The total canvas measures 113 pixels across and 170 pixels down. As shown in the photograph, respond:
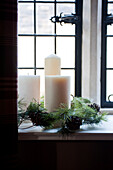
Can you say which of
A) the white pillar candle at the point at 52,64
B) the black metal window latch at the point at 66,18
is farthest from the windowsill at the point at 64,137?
the black metal window latch at the point at 66,18

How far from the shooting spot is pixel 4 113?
99 centimetres

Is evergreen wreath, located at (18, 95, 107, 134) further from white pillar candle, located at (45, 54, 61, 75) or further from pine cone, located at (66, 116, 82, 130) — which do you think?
white pillar candle, located at (45, 54, 61, 75)

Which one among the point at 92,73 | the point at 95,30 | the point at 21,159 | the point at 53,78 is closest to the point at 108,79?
the point at 92,73

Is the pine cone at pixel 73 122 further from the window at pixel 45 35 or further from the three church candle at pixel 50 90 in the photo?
the window at pixel 45 35

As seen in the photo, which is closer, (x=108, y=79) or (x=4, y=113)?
(x=4, y=113)

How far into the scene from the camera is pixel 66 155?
45.6 inches

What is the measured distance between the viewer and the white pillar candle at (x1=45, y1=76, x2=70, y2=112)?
3.83 feet

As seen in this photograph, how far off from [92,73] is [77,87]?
0.57 feet

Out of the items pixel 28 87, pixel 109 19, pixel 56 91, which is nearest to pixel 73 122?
pixel 56 91

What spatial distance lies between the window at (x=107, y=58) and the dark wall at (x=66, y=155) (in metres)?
0.47

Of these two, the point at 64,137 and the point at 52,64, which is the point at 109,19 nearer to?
the point at 52,64

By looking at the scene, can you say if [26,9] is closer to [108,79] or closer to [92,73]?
[92,73]

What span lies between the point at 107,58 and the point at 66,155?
735 mm

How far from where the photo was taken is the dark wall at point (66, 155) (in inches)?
45.4
